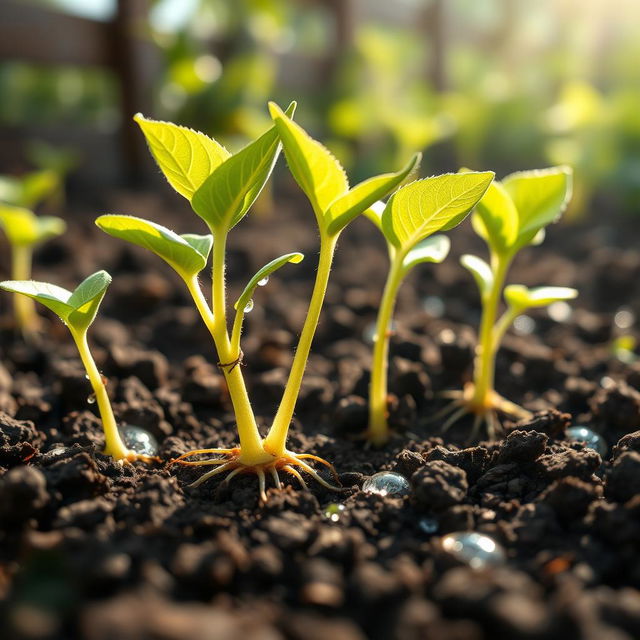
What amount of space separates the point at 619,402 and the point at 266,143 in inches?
36.7

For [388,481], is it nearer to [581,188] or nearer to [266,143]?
[266,143]


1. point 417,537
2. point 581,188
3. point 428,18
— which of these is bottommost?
point 417,537

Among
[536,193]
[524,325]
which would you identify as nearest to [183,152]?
[536,193]

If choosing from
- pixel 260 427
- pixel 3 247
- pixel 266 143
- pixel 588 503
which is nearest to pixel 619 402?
pixel 588 503

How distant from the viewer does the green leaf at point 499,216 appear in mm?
1332

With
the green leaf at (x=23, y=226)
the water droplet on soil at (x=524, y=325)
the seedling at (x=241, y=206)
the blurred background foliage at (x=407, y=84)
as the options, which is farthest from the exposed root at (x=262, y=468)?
the blurred background foliage at (x=407, y=84)

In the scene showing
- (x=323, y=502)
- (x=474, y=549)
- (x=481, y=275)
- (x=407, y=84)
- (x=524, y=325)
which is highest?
(x=407, y=84)

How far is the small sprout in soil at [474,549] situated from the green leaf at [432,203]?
50cm

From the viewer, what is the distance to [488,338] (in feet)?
4.79

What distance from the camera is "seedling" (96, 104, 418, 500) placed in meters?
1.01

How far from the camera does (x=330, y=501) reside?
3.79ft

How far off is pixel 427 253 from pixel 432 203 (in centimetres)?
20

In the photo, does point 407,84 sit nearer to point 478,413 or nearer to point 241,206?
point 478,413

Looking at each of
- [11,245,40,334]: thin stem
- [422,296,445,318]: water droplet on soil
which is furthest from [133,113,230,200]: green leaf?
[422,296,445,318]: water droplet on soil
